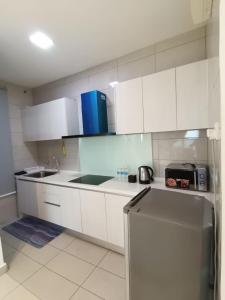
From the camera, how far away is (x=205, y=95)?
1.36 metres

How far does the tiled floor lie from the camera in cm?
139

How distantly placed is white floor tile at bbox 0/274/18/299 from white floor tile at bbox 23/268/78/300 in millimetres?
104

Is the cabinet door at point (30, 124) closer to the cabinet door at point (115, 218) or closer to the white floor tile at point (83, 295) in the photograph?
the cabinet door at point (115, 218)

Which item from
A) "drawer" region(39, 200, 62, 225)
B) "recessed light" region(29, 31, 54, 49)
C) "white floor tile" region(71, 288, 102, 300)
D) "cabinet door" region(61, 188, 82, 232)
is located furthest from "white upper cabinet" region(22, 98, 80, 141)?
"white floor tile" region(71, 288, 102, 300)

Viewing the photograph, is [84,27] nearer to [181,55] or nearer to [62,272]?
[181,55]

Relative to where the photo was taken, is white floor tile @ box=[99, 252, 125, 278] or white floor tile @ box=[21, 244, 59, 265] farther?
white floor tile @ box=[21, 244, 59, 265]

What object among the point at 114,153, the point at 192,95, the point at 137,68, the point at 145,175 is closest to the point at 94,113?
the point at 114,153

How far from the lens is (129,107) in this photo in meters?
1.73

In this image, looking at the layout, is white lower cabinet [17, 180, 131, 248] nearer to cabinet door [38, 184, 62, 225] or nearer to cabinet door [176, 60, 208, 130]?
cabinet door [38, 184, 62, 225]

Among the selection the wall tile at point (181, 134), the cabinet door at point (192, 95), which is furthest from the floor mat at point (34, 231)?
the cabinet door at point (192, 95)

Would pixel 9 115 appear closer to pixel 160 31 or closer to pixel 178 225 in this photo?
pixel 160 31

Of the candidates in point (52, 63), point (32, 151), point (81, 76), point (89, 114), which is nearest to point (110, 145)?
point (89, 114)

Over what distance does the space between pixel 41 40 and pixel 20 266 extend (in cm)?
236

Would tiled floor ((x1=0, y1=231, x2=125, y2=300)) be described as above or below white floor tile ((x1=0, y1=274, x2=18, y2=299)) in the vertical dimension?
above
